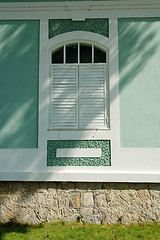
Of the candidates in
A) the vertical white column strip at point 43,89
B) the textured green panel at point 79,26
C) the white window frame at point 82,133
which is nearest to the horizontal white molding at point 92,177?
the white window frame at point 82,133

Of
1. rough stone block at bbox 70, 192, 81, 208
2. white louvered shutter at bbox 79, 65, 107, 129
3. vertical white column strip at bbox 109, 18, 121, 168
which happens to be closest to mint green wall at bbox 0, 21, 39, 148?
white louvered shutter at bbox 79, 65, 107, 129

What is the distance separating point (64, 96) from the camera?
5.34 meters

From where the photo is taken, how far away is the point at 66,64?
17.7ft

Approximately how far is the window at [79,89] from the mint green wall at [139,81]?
42 cm

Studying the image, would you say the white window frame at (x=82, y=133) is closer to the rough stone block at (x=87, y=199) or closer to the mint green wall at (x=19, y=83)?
the mint green wall at (x=19, y=83)

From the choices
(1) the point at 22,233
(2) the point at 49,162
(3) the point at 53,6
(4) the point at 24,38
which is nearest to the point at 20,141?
(2) the point at 49,162

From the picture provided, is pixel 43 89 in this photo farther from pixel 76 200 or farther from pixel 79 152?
pixel 76 200

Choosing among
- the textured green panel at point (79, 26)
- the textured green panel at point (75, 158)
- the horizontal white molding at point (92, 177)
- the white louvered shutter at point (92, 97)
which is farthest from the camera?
the textured green panel at point (79, 26)

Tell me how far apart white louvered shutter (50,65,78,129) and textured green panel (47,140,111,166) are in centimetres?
37

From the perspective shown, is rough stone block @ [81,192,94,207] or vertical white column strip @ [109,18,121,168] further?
vertical white column strip @ [109,18,121,168]

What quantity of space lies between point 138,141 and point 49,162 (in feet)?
6.31

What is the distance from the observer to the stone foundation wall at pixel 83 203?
197 inches

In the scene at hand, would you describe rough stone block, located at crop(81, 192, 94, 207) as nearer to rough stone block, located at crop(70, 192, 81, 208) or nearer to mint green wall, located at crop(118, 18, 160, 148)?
rough stone block, located at crop(70, 192, 81, 208)

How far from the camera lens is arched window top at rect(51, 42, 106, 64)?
543 centimetres
